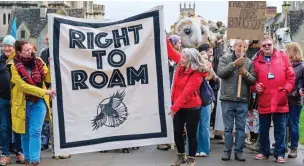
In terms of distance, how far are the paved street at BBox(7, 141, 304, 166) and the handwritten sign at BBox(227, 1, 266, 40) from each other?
80.7 inches

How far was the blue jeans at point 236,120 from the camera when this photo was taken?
8.82 meters

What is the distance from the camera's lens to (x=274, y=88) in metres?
8.73

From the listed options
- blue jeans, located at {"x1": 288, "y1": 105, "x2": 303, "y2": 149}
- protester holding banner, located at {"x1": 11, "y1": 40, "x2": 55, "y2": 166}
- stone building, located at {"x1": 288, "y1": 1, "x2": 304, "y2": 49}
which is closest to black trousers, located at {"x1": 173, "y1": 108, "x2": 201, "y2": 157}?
protester holding banner, located at {"x1": 11, "y1": 40, "x2": 55, "y2": 166}

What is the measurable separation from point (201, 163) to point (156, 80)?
1.70 meters

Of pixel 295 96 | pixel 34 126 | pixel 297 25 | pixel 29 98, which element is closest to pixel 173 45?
pixel 295 96

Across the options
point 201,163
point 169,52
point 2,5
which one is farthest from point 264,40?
point 2,5

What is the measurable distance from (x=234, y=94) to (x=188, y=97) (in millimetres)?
1208

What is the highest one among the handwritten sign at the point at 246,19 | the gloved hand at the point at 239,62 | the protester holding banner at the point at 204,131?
the handwritten sign at the point at 246,19

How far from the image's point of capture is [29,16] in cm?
6550

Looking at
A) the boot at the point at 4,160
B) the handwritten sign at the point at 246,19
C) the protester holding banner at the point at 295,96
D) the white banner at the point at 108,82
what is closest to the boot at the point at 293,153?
the protester holding banner at the point at 295,96

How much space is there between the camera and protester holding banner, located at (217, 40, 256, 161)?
8719 millimetres

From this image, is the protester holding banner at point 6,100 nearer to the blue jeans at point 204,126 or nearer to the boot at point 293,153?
the blue jeans at point 204,126

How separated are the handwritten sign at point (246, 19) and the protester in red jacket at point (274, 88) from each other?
25 cm

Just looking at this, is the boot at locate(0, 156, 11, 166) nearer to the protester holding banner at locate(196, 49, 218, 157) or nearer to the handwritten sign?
the protester holding banner at locate(196, 49, 218, 157)
